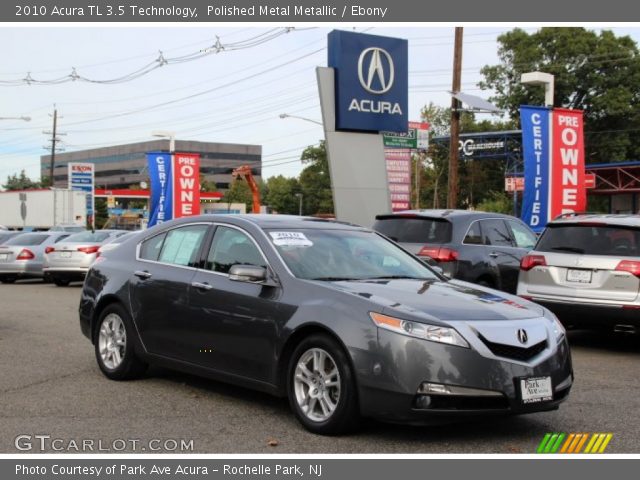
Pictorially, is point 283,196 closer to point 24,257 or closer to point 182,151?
point 182,151

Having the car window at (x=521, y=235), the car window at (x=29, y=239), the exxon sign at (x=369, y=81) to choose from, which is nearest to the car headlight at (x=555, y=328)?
the car window at (x=521, y=235)

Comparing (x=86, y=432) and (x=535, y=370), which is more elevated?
(x=535, y=370)

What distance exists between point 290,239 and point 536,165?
12.6 metres

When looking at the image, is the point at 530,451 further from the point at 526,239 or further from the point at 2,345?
the point at 526,239

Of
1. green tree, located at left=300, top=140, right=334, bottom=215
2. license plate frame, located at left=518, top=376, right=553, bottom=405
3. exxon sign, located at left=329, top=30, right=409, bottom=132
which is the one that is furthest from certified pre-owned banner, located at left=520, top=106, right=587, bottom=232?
green tree, located at left=300, top=140, right=334, bottom=215

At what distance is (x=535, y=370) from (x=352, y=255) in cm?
189

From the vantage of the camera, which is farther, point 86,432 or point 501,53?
point 501,53

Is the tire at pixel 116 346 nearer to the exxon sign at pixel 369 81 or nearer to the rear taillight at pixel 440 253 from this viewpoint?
the rear taillight at pixel 440 253

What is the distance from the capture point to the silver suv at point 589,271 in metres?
9.45

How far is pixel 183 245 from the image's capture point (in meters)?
7.36

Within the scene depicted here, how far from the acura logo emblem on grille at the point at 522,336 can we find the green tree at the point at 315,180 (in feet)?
360

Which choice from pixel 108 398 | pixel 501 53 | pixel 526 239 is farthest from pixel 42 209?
pixel 108 398

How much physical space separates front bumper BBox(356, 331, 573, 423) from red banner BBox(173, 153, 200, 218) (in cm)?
2458
